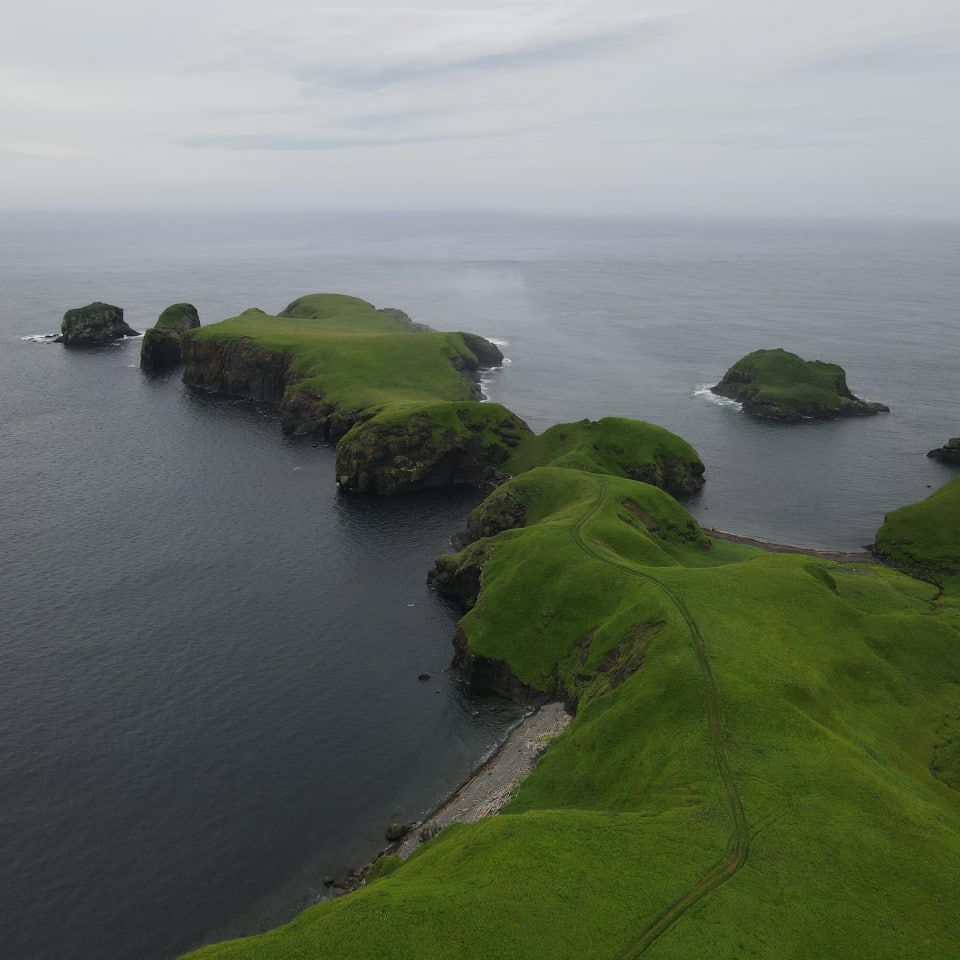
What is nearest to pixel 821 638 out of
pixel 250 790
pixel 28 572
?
pixel 250 790

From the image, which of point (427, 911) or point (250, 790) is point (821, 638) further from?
point (250, 790)

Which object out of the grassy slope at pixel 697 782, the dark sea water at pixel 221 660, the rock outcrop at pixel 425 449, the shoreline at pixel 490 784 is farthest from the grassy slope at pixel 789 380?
the shoreline at pixel 490 784

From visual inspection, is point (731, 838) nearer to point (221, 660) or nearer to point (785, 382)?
point (221, 660)

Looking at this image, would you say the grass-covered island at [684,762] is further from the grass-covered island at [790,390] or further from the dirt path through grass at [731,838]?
the grass-covered island at [790,390]

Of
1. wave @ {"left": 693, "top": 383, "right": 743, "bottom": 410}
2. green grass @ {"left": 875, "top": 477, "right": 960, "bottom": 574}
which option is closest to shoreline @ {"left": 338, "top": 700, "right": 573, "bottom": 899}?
green grass @ {"left": 875, "top": 477, "right": 960, "bottom": 574}

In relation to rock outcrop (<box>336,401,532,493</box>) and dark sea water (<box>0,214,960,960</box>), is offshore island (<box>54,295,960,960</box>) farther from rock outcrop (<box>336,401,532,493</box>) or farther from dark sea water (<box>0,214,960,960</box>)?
rock outcrop (<box>336,401,532,493</box>)
